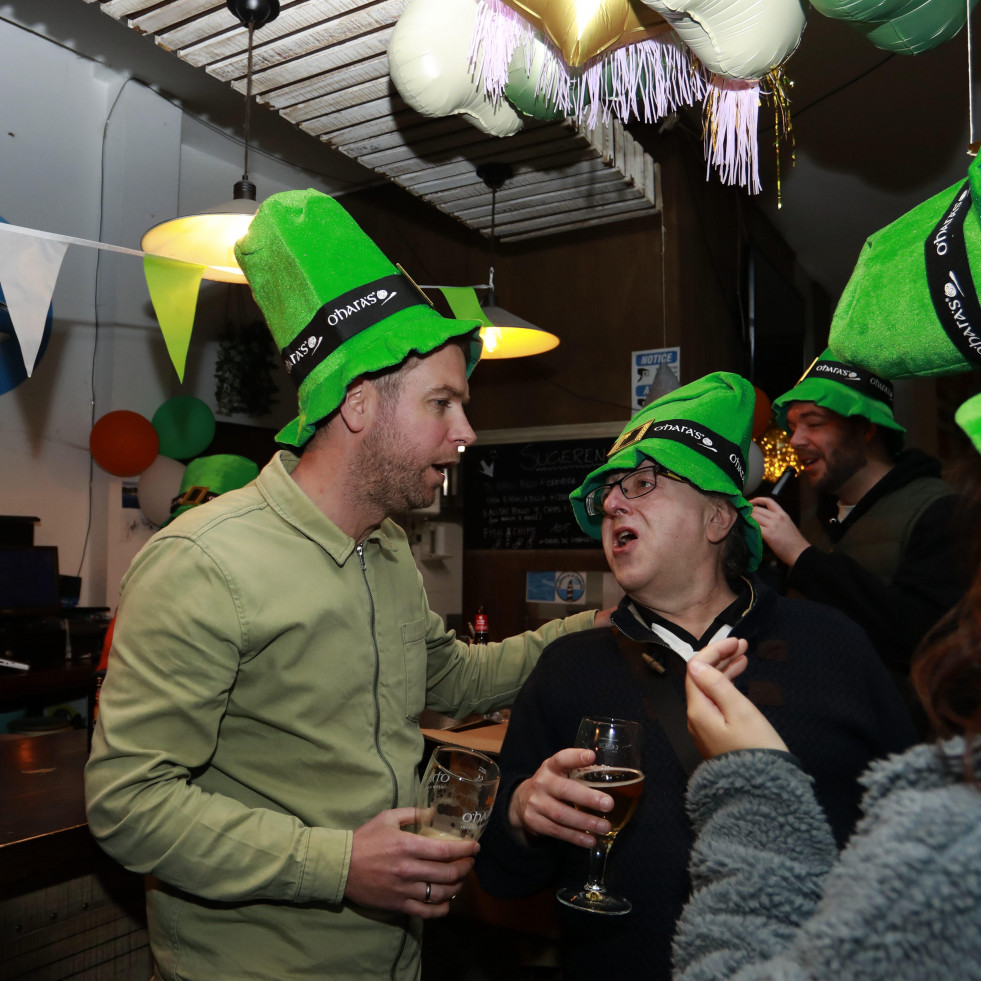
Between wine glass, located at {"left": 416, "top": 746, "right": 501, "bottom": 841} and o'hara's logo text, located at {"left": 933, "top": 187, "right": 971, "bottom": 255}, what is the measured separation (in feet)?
2.86

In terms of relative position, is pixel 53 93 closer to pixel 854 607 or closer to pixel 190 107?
pixel 190 107

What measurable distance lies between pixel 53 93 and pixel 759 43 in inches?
171

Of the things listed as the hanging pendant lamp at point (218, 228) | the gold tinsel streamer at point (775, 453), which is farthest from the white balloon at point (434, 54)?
the gold tinsel streamer at point (775, 453)

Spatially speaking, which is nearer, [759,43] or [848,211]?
[759,43]

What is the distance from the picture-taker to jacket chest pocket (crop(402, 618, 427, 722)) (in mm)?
1664

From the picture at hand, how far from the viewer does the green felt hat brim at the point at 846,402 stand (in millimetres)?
2787

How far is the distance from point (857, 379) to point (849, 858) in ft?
8.03

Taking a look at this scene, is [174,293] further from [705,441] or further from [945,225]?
[945,225]

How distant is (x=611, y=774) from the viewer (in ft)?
4.20

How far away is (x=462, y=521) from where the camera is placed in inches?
234

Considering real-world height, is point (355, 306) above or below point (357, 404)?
above

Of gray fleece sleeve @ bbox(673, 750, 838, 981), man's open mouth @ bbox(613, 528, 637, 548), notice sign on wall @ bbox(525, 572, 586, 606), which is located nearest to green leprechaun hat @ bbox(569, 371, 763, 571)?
man's open mouth @ bbox(613, 528, 637, 548)

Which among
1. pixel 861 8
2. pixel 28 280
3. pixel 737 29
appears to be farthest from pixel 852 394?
pixel 28 280

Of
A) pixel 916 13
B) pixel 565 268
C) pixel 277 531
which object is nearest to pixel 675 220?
pixel 565 268
